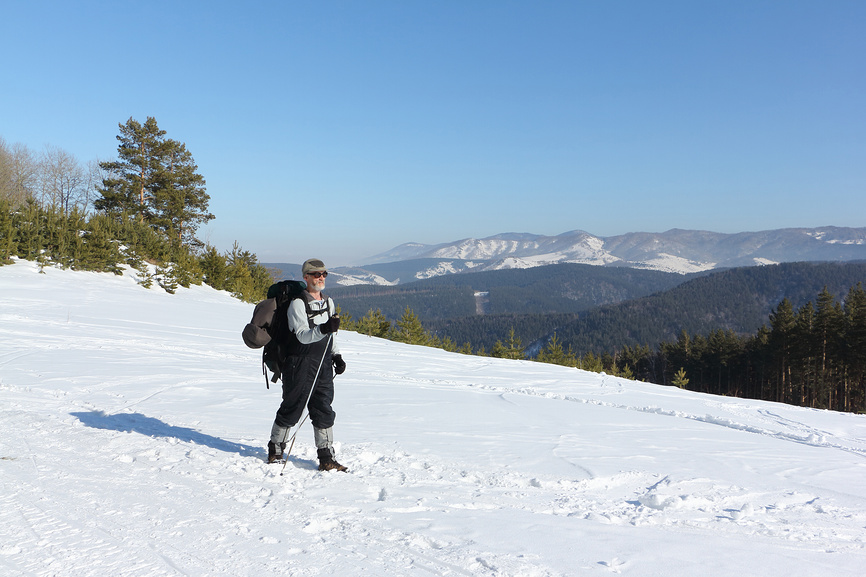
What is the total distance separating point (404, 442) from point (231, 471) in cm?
206

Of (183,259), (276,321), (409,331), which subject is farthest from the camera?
(409,331)

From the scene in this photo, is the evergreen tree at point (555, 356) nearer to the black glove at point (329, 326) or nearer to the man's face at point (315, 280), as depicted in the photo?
the man's face at point (315, 280)

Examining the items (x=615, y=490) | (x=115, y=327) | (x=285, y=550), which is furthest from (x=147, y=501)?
(x=115, y=327)

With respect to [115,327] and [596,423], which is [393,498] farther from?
[115,327]

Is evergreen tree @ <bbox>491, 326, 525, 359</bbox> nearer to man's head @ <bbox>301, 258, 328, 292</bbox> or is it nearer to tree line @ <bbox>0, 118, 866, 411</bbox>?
tree line @ <bbox>0, 118, 866, 411</bbox>

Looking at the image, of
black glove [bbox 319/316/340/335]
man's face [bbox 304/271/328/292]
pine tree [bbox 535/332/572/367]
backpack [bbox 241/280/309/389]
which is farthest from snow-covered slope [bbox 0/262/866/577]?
pine tree [bbox 535/332/572/367]

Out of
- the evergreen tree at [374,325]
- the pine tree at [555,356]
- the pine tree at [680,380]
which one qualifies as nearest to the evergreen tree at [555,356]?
the pine tree at [555,356]

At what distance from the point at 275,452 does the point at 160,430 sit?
1.96 m

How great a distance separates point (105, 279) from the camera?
23.9 meters

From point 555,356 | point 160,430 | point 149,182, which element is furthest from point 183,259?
point 555,356

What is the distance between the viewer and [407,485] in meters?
4.46

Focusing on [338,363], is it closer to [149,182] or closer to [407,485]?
Answer: [407,485]

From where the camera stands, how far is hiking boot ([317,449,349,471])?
4754mm

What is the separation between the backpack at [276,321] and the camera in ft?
15.1
